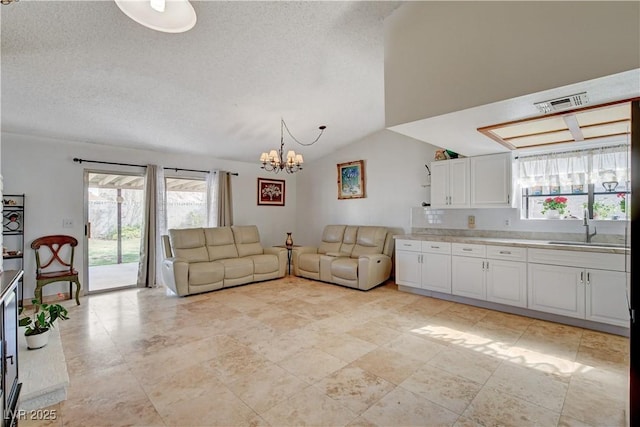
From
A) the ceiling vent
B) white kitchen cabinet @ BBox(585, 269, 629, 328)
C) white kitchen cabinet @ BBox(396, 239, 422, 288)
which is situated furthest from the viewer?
white kitchen cabinet @ BBox(396, 239, 422, 288)

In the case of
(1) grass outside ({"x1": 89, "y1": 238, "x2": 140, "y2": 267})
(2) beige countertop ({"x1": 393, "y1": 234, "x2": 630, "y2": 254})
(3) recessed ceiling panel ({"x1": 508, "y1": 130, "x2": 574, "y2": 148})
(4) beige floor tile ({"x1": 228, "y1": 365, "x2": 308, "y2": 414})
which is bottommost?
(4) beige floor tile ({"x1": 228, "y1": 365, "x2": 308, "y2": 414})

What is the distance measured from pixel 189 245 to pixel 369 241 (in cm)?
312

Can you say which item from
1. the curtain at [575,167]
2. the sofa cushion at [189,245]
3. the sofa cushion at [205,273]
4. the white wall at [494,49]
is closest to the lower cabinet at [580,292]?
the curtain at [575,167]

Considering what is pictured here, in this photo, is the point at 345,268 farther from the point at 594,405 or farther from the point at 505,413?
the point at 594,405

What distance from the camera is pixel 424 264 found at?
445 cm

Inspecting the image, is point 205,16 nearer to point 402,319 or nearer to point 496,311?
point 402,319

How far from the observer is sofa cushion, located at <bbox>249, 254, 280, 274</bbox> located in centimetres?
533

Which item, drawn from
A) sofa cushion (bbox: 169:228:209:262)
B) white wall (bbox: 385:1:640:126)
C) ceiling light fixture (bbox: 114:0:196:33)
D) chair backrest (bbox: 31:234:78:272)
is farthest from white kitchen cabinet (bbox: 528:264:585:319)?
chair backrest (bbox: 31:234:78:272)

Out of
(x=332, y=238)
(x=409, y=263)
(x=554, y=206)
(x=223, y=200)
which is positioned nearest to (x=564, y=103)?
(x=554, y=206)

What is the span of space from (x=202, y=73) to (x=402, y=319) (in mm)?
3491

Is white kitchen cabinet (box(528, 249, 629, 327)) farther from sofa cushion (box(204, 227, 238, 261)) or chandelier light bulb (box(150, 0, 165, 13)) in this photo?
sofa cushion (box(204, 227, 238, 261))

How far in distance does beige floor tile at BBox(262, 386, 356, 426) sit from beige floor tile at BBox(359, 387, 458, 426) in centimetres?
14

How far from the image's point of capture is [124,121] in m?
4.02

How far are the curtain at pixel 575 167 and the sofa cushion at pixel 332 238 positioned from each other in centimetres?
310
